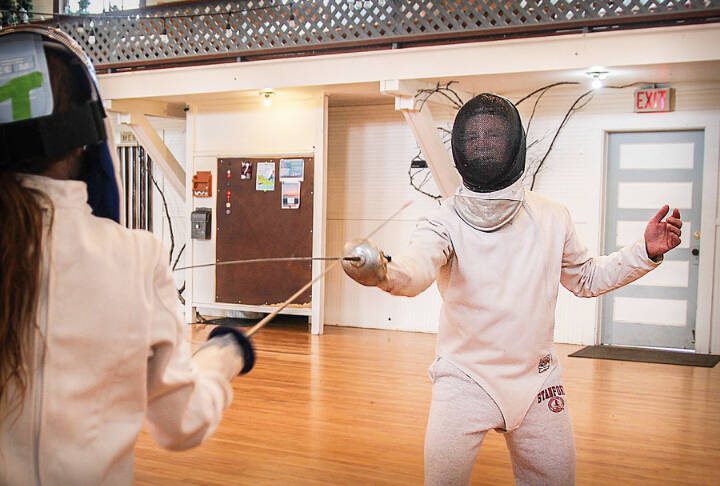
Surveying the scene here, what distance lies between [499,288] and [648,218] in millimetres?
5546

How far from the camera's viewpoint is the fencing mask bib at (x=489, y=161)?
225cm

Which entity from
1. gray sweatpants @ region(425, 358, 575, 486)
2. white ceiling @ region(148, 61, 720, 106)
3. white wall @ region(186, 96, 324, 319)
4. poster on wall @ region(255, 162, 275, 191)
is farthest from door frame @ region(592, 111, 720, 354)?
gray sweatpants @ region(425, 358, 575, 486)

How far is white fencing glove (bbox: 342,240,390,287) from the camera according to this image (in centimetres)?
180

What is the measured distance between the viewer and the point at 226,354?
130 cm

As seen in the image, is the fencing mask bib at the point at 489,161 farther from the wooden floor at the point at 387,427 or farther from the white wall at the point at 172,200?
the white wall at the point at 172,200

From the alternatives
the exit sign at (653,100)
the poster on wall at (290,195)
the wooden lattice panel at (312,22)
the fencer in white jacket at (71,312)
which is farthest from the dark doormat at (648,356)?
the fencer in white jacket at (71,312)

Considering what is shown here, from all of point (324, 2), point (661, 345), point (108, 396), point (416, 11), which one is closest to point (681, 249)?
point (661, 345)

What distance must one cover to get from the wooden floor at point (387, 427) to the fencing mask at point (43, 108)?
8.61 feet

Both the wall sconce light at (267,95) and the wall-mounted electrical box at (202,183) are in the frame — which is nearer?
the wall sconce light at (267,95)

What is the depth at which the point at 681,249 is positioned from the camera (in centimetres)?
716

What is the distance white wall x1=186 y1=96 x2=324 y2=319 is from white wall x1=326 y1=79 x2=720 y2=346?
21.4 inches

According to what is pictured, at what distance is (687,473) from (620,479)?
353mm

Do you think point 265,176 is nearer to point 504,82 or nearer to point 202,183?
point 202,183

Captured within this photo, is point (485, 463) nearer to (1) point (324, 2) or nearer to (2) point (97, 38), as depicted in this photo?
(1) point (324, 2)
